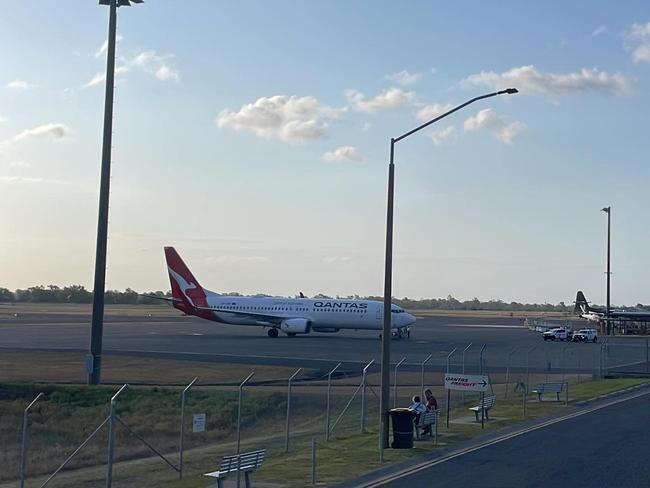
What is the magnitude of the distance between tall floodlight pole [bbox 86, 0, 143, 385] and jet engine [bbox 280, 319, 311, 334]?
44.2m

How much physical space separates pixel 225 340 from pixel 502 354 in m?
23.1

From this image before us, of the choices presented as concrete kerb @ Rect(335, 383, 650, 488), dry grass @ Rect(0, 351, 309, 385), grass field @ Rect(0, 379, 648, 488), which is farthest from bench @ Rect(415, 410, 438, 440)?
dry grass @ Rect(0, 351, 309, 385)

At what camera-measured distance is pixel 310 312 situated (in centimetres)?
7906

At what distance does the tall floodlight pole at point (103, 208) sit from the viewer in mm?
32906

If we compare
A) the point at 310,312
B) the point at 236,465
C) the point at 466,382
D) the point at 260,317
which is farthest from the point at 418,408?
the point at 260,317

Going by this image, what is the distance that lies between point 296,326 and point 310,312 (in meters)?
2.47

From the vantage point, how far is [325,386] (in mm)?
38062

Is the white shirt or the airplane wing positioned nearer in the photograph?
the white shirt

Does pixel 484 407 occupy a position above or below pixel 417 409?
below

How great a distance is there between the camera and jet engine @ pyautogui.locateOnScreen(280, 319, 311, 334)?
7712cm

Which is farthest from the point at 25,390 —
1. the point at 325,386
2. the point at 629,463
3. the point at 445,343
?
the point at 445,343

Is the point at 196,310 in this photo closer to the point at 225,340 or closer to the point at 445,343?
the point at 225,340

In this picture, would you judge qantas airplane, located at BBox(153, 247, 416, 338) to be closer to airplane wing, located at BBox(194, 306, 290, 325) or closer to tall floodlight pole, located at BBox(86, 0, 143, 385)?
airplane wing, located at BBox(194, 306, 290, 325)

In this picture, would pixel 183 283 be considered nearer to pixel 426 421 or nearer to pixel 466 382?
pixel 466 382
